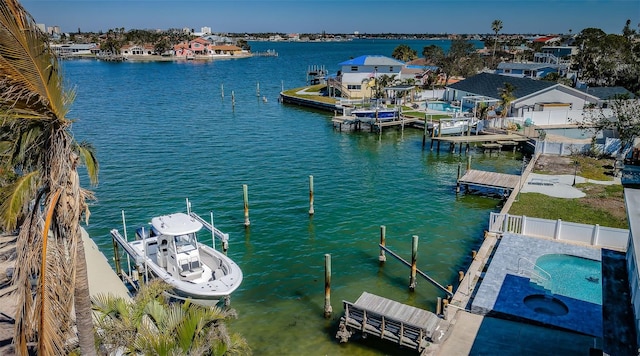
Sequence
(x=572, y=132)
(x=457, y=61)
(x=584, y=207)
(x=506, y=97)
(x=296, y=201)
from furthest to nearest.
Result: (x=457, y=61) → (x=506, y=97) → (x=572, y=132) → (x=296, y=201) → (x=584, y=207)

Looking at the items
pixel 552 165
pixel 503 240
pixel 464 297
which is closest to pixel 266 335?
pixel 464 297

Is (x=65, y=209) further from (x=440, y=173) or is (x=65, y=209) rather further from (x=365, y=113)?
(x=365, y=113)

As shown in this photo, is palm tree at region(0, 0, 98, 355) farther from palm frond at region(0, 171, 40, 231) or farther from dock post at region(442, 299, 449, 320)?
dock post at region(442, 299, 449, 320)

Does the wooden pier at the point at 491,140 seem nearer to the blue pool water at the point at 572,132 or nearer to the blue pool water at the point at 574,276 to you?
the blue pool water at the point at 572,132

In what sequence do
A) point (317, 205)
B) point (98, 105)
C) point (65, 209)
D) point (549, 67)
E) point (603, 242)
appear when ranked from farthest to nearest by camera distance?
point (549, 67)
point (98, 105)
point (317, 205)
point (603, 242)
point (65, 209)

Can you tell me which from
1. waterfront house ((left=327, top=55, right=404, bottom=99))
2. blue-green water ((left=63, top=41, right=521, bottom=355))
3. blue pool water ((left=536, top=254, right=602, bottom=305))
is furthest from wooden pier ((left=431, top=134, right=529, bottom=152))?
waterfront house ((left=327, top=55, right=404, bottom=99))

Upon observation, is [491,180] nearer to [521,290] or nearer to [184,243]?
[521,290]

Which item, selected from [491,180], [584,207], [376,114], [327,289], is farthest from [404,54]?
[327,289]
